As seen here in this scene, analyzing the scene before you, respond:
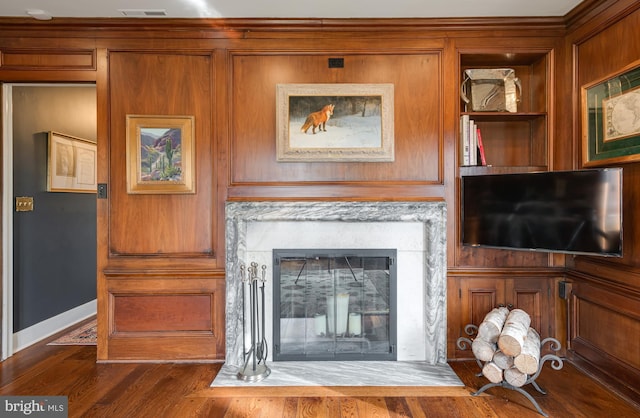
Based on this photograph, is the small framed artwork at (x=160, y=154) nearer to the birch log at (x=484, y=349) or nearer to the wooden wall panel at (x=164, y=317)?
the wooden wall panel at (x=164, y=317)

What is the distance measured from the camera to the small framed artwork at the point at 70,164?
3.60m

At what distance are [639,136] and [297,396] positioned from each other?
8.44ft

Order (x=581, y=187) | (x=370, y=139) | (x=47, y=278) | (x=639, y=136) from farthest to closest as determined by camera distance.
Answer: (x=47, y=278), (x=370, y=139), (x=581, y=187), (x=639, y=136)

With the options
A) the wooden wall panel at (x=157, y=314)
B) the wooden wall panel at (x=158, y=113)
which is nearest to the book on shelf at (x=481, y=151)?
the wooden wall panel at (x=158, y=113)

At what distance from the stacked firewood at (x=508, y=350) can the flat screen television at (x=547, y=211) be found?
56cm

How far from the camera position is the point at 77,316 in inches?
154

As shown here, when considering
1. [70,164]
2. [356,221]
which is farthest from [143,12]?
[356,221]

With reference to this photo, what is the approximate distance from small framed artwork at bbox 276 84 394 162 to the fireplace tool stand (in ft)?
2.98

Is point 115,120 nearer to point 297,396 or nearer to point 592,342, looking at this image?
point 297,396

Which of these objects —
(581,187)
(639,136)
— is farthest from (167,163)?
(639,136)

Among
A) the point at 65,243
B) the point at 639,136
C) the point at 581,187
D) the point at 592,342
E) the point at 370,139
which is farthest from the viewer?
the point at 65,243

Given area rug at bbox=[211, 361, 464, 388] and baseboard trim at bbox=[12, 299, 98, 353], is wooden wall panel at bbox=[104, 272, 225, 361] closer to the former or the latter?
area rug at bbox=[211, 361, 464, 388]

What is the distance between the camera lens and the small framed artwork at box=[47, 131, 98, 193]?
11.8 ft

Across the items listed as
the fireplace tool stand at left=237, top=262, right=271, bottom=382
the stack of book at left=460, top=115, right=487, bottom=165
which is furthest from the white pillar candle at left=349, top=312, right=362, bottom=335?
Answer: the stack of book at left=460, top=115, right=487, bottom=165
